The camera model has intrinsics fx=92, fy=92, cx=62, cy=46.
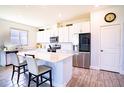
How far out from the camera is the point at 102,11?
389 cm

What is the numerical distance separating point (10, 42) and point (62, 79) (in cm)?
426

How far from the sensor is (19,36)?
19.5 ft

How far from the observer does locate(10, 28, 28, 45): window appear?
5.51 m

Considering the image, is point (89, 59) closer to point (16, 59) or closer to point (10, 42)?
point (16, 59)

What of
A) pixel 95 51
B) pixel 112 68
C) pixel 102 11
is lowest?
pixel 112 68

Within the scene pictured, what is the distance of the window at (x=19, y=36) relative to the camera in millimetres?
5507

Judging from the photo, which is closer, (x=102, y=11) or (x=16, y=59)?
(x=16, y=59)

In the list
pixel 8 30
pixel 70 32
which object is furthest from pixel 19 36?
pixel 70 32

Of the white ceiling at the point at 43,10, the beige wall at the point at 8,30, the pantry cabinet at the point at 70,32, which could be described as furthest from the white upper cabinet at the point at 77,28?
the beige wall at the point at 8,30

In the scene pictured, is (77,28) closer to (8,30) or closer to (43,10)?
(43,10)

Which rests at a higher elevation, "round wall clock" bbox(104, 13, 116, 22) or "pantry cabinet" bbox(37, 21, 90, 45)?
"round wall clock" bbox(104, 13, 116, 22)

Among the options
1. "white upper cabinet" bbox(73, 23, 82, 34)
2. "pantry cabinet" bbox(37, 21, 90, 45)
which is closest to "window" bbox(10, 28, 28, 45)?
"pantry cabinet" bbox(37, 21, 90, 45)

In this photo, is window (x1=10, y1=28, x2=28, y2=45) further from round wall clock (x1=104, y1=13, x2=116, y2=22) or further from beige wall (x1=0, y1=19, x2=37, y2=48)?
round wall clock (x1=104, y1=13, x2=116, y2=22)
